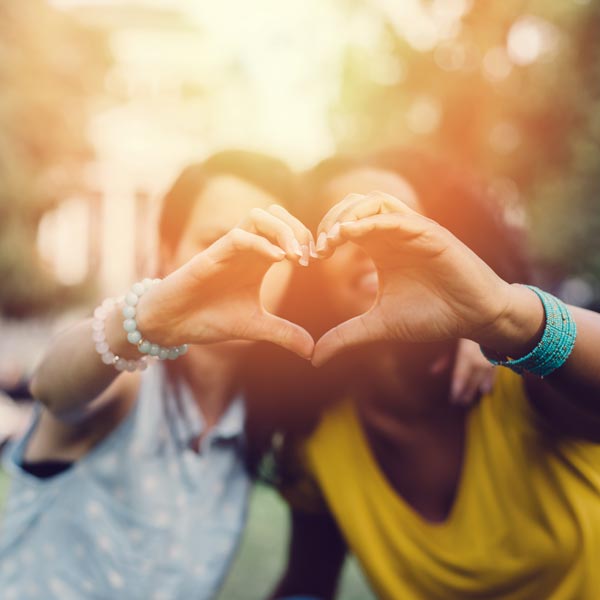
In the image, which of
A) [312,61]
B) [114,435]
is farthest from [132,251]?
[114,435]

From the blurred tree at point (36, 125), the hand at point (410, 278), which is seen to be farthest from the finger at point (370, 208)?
the blurred tree at point (36, 125)

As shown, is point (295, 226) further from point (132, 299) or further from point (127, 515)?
point (127, 515)

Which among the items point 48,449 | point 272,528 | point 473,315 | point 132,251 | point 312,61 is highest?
point 312,61

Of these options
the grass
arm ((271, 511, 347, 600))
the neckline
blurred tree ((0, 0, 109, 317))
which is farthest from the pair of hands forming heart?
blurred tree ((0, 0, 109, 317))

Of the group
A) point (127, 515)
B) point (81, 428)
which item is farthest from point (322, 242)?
point (127, 515)

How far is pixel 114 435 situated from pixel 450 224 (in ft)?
2.18

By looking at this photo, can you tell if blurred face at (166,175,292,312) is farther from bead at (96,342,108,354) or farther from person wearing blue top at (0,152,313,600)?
bead at (96,342,108,354)

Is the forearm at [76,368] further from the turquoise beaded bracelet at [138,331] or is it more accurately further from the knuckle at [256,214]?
the knuckle at [256,214]

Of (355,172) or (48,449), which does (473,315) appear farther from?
(48,449)

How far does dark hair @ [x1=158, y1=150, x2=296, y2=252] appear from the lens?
1.05m

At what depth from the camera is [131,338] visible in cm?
75

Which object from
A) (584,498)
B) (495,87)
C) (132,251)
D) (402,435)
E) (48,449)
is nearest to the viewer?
(584,498)

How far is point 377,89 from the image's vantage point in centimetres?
687

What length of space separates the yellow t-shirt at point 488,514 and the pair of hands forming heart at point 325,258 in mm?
361
